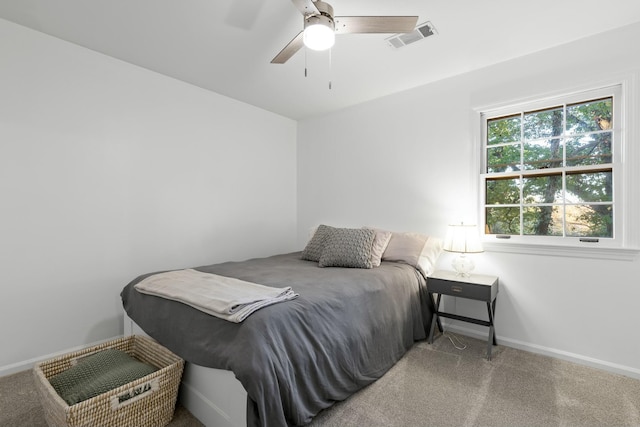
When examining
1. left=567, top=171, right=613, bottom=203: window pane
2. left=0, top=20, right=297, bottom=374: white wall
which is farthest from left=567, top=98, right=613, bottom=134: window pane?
left=0, top=20, right=297, bottom=374: white wall

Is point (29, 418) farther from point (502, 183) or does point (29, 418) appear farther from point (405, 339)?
point (502, 183)

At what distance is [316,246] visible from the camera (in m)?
3.15

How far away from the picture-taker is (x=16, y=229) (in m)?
2.21

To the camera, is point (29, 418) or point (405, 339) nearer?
point (29, 418)

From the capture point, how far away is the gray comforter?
1.38 m

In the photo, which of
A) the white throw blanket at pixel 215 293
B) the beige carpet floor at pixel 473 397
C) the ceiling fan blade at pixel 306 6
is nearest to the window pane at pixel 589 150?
the beige carpet floor at pixel 473 397

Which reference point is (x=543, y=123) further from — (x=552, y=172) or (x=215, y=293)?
(x=215, y=293)

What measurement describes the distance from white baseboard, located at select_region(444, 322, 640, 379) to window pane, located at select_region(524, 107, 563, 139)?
5.76ft

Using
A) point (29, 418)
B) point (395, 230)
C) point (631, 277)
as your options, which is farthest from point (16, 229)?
point (631, 277)

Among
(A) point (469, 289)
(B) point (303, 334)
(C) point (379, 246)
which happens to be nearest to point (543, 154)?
(A) point (469, 289)

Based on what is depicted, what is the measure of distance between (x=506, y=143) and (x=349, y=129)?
173 centimetres

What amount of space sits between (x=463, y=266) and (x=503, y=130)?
4.30 ft

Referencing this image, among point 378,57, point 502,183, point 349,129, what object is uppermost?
point 378,57

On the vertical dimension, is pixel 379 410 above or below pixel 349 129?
below
